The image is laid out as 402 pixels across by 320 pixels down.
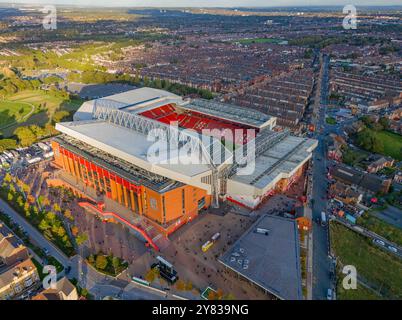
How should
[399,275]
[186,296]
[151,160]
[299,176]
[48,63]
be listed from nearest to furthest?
[186,296]
[399,275]
[151,160]
[299,176]
[48,63]

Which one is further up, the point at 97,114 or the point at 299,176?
the point at 97,114

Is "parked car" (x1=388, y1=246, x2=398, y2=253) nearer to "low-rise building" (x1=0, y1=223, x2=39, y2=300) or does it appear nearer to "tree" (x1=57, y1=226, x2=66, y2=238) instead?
"tree" (x1=57, y1=226, x2=66, y2=238)

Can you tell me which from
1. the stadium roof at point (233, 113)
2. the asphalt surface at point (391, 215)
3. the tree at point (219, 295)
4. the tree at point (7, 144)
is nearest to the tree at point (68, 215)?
the tree at point (219, 295)

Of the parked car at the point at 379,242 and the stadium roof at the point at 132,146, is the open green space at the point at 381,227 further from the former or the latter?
the stadium roof at the point at 132,146

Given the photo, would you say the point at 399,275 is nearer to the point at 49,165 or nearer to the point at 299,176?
the point at 299,176

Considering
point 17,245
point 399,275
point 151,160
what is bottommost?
point 399,275

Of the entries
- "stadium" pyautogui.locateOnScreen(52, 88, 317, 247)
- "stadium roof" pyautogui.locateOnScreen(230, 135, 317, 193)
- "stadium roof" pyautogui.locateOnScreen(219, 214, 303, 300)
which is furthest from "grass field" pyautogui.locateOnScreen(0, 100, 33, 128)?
"stadium roof" pyautogui.locateOnScreen(219, 214, 303, 300)

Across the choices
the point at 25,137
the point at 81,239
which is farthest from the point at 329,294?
the point at 25,137

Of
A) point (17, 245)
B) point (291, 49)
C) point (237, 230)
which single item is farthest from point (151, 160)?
point (291, 49)
